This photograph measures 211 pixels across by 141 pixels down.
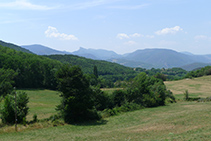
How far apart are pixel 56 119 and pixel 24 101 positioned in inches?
274

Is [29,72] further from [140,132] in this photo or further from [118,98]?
[140,132]

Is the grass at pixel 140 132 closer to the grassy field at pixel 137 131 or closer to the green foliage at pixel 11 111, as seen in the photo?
the grassy field at pixel 137 131

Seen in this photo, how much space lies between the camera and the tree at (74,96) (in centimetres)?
3778

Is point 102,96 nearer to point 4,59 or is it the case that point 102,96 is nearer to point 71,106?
point 71,106

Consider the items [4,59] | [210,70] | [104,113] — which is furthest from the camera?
[210,70]

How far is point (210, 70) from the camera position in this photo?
173 m

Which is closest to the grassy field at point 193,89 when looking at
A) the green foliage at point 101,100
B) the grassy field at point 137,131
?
the green foliage at point 101,100

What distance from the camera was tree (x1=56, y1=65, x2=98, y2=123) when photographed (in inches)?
1487

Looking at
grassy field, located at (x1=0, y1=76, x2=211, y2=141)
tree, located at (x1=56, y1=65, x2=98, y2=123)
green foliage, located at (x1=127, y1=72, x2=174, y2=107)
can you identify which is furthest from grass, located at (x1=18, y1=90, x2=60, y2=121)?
green foliage, located at (x1=127, y1=72, x2=174, y2=107)

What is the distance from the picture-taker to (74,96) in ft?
125

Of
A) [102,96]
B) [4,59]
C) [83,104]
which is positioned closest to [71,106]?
[83,104]

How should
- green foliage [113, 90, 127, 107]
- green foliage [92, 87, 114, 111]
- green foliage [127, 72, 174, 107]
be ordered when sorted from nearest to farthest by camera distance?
green foliage [92, 87, 114, 111] < green foliage [113, 90, 127, 107] < green foliage [127, 72, 174, 107]

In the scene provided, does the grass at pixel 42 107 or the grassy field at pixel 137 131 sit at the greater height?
the grassy field at pixel 137 131

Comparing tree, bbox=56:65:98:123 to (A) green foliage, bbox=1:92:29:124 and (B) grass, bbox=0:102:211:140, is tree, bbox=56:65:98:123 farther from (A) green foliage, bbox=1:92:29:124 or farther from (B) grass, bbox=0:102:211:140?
(A) green foliage, bbox=1:92:29:124
